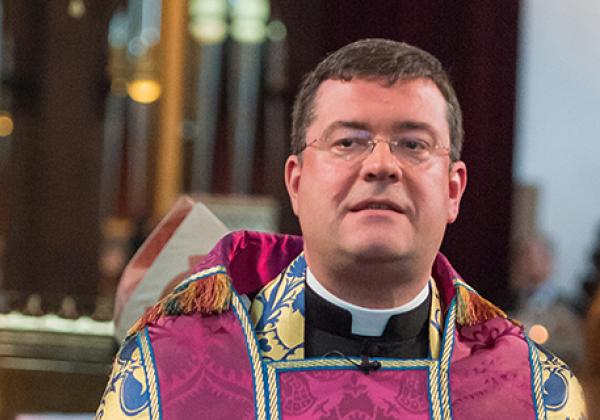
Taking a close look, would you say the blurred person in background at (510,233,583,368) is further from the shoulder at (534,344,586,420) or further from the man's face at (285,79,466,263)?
the man's face at (285,79,466,263)

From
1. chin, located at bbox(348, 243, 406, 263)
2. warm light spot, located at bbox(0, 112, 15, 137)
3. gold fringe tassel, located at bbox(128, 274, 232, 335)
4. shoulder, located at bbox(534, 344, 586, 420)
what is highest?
chin, located at bbox(348, 243, 406, 263)

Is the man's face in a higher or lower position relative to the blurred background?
higher

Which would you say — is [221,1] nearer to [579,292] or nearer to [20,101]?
[20,101]

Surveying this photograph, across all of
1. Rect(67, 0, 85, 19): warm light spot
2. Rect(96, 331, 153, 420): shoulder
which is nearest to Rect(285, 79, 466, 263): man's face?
Rect(96, 331, 153, 420): shoulder

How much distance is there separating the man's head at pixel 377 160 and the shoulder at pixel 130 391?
0.31m

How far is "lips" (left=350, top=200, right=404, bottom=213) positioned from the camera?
1.75 metres

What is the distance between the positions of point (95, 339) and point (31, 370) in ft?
1.69

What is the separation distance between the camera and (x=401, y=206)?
69.4 inches

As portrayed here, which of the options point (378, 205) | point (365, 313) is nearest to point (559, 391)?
point (365, 313)

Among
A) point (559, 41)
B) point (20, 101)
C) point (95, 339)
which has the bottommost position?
point (95, 339)

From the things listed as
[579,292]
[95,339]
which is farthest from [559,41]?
[95,339]

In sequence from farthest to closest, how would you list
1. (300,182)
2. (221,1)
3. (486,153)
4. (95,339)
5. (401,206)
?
(221,1) → (95,339) → (486,153) → (300,182) → (401,206)

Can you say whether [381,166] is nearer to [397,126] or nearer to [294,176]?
[397,126]

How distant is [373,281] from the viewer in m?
1.82
